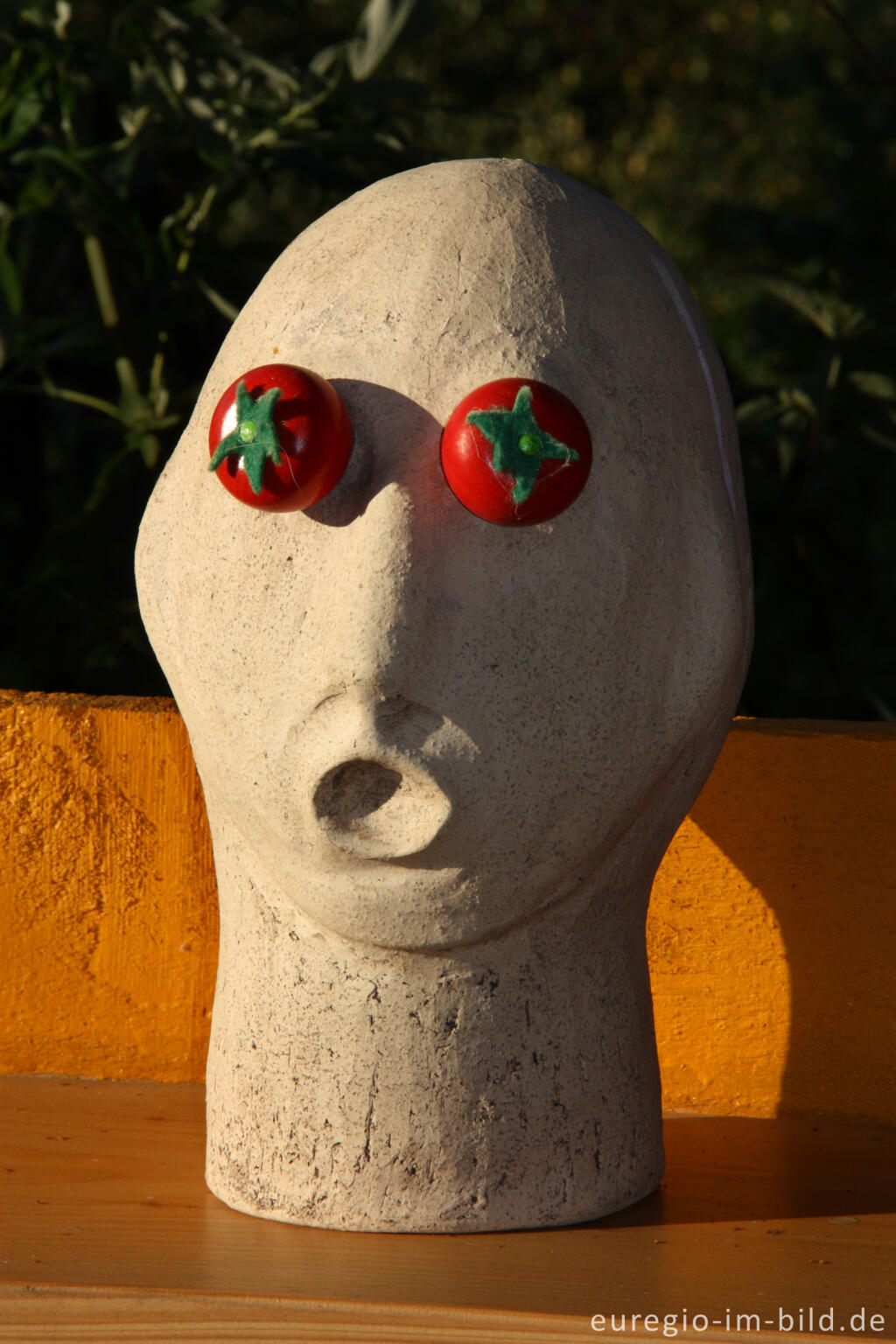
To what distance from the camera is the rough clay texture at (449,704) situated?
1.65 metres

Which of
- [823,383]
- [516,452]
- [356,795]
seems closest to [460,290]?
[516,452]

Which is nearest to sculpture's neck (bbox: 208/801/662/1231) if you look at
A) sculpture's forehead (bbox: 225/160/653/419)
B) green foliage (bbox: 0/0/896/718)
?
sculpture's forehead (bbox: 225/160/653/419)

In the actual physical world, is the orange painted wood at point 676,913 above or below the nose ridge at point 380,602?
below

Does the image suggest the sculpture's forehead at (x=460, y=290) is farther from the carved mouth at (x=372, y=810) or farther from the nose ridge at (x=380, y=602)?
the carved mouth at (x=372, y=810)

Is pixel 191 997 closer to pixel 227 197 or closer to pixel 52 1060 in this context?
pixel 52 1060

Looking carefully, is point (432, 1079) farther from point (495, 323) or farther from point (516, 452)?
point (495, 323)

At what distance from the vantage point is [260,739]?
5.66 ft

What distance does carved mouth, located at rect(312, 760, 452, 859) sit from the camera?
5.51 ft

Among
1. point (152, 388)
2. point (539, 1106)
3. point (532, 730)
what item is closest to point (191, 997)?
point (539, 1106)

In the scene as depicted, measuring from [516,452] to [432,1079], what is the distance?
29.6 inches

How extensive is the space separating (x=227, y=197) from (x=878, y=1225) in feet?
7.87

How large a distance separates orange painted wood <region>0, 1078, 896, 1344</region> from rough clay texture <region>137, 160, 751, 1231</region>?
0.07 m

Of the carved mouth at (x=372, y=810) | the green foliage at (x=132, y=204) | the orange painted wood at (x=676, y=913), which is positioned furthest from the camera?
the green foliage at (x=132, y=204)

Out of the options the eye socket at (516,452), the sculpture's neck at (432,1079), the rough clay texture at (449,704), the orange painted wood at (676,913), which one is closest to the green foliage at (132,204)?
the orange painted wood at (676,913)
